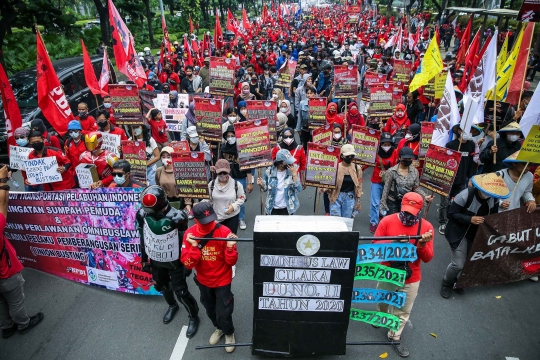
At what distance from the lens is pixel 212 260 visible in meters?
3.80

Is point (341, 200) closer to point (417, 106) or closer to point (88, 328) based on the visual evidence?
point (88, 328)

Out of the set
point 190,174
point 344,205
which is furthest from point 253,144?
point 344,205

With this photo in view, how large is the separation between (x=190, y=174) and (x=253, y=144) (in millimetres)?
1088

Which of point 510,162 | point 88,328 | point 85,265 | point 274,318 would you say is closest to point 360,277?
point 274,318

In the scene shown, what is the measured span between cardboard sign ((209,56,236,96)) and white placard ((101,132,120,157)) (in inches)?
126

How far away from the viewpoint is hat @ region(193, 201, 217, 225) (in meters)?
3.57

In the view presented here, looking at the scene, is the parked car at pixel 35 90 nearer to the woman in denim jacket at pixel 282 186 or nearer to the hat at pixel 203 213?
the woman in denim jacket at pixel 282 186

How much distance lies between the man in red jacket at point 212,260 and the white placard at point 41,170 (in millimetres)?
3289

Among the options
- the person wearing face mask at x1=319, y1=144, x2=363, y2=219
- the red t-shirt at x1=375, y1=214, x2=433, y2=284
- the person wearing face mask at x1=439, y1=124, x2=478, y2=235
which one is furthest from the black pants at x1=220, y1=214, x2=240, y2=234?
the person wearing face mask at x1=439, y1=124, x2=478, y2=235

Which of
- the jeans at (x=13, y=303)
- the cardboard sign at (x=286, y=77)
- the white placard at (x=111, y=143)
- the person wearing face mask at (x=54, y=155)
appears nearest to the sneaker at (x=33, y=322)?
the jeans at (x=13, y=303)

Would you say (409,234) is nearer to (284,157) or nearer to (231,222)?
(284,157)

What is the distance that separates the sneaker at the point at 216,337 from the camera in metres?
4.28

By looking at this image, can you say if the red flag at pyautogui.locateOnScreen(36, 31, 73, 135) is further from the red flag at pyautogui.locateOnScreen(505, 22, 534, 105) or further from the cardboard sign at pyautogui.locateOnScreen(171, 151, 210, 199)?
the red flag at pyautogui.locateOnScreen(505, 22, 534, 105)

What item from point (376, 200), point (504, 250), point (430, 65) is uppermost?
point (430, 65)
